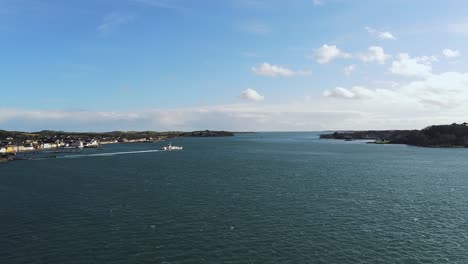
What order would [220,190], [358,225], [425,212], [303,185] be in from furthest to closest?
1. [303,185]
2. [220,190]
3. [425,212]
4. [358,225]

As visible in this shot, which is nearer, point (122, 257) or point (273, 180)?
point (122, 257)

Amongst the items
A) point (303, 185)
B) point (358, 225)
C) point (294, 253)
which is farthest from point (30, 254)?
point (303, 185)

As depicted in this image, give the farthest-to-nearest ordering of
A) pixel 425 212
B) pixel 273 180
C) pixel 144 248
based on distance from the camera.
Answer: pixel 273 180 < pixel 425 212 < pixel 144 248

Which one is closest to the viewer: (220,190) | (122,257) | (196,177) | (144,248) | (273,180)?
(122,257)

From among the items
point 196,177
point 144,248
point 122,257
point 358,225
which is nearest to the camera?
point 122,257

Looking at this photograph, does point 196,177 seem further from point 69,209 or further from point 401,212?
point 401,212

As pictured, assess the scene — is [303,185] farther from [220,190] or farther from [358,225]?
[358,225]

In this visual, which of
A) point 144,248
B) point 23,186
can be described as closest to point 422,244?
point 144,248

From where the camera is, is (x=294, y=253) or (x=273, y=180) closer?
(x=294, y=253)
